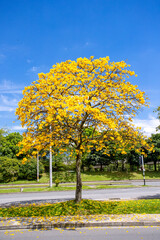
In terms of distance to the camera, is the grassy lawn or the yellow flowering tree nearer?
the yellow flowering tree

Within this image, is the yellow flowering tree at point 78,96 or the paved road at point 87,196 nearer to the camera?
the yellow flowering tree at point 78,96

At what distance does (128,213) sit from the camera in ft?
33.6

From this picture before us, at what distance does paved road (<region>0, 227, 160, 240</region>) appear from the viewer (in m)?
7.36

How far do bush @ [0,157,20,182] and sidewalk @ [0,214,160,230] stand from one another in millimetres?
28895

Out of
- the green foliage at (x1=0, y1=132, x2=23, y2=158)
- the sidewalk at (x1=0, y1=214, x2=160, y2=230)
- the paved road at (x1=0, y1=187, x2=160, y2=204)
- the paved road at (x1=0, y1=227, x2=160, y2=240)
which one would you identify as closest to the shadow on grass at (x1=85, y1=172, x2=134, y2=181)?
the green foliage at (x1=0, y1=132, x2=23, y2=158)

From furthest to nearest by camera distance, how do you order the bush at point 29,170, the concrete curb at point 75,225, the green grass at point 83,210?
the bush at point 29,170, the green grass at point 83,210, the concrete curb at point 75,225

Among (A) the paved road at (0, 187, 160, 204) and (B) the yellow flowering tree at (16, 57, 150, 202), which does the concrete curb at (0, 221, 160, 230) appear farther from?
(A) the paved road at (0, 187, 160, 204)

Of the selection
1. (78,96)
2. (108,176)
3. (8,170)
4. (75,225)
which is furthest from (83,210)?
(108,176)

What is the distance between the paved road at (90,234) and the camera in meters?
7.36

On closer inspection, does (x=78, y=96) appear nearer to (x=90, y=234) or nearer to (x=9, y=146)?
(x=90, y=234)

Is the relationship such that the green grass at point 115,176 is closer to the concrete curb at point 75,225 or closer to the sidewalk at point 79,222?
the sidewalk at point 79,222

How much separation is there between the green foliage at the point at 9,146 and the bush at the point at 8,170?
5988 millimetres

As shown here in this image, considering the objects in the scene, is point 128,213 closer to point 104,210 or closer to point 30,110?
point 104,210

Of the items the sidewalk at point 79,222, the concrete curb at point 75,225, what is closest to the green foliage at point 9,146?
the sidewalk at point 79,222
